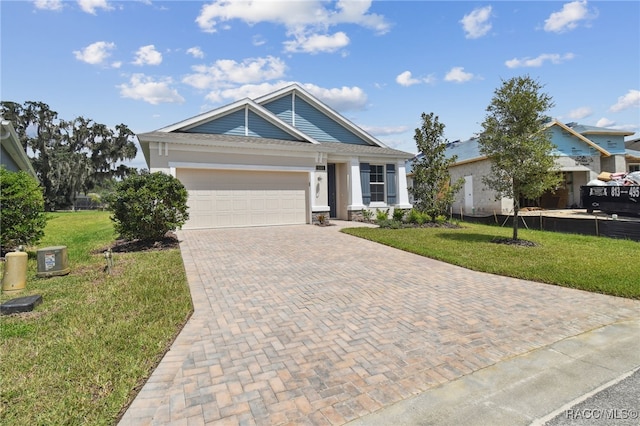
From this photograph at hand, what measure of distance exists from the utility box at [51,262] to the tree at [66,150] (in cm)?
3538

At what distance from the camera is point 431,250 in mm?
9273

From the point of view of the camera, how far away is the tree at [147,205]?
30.5 feet

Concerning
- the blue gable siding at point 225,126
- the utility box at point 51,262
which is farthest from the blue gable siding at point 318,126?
the utility box at point 51,262

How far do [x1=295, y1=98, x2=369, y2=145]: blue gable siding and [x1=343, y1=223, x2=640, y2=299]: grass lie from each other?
7580 millimetres

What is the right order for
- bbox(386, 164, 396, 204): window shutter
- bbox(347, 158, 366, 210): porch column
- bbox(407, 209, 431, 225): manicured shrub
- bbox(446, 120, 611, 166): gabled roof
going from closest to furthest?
bbox(407, 209, 431, 225): manicured shrub
bbox(347, 158, 366, 210): porch column
bbox(386, 164, 396, 204): window shutter
bbox(446, 120, 611, 166): gabled roof

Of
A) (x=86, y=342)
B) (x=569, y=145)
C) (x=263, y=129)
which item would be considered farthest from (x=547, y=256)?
(x=569, y=145)

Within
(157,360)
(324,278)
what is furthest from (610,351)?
(157,360)

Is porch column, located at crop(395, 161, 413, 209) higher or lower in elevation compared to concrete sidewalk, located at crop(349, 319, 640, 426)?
higher

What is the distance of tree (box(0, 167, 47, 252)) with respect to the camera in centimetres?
785

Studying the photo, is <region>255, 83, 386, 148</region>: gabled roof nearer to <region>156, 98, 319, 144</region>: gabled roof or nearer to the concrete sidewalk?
<region>156, 98, 319, 144</region>: gabled roof

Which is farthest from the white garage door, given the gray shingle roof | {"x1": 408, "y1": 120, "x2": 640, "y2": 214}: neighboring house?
{"x1": 408, "y1": 120, "x2": 640, "y2": 214}: neighboring house

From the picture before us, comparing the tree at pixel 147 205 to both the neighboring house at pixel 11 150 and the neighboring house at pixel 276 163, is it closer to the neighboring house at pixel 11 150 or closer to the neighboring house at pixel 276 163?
the neighboring house at pixel 276 163

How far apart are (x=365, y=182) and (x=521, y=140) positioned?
8357 mm

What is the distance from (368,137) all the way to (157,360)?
1733 cm
